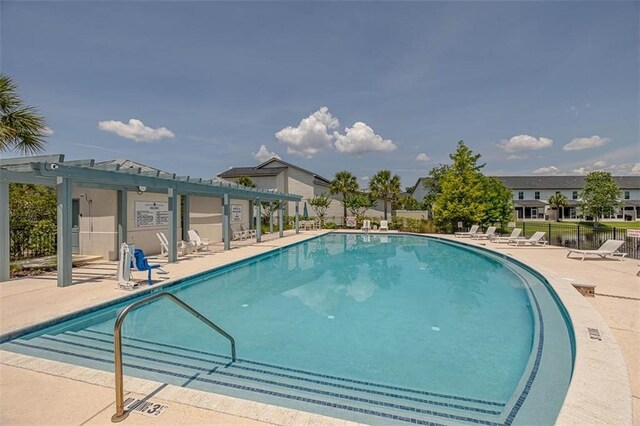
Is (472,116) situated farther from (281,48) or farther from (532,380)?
(532,380)

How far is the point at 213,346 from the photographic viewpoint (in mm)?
4801

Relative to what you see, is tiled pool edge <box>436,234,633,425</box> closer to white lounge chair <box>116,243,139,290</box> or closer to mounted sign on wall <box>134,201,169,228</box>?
white lounge chair <box>116,243,139,290</box>

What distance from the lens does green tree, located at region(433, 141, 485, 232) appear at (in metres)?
22.6

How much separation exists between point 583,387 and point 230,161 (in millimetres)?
39107

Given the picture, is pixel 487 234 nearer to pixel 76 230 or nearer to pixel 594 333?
pixel 594 333

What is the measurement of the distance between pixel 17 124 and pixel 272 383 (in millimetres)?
10063

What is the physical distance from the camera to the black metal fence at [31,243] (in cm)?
1077

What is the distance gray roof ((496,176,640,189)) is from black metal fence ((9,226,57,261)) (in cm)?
5563

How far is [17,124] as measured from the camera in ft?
27.4

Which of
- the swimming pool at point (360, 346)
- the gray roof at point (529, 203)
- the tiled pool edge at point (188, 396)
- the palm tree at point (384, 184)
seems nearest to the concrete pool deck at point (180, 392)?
the tiled pool edge at point (188, 396)

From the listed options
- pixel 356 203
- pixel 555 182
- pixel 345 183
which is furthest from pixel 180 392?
pixel 555 182

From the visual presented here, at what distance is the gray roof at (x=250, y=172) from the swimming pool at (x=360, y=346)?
2489 centimetres

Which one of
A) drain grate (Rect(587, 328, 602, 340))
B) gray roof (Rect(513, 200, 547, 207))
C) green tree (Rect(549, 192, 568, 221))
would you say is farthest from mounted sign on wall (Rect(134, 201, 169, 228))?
green tree (Rect(549, 192, 568, 221))

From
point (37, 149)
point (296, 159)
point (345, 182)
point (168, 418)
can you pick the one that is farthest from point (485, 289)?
point (296, 159)
